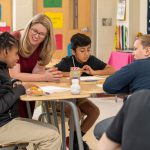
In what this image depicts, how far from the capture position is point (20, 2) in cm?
642

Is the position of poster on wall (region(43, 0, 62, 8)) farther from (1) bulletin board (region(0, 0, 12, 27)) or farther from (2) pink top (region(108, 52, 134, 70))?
(2) pink top (region(108, 52, 134, 70))

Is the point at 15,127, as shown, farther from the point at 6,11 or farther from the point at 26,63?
the point at 6,11

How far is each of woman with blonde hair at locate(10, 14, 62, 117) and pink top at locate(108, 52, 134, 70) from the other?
222 cm

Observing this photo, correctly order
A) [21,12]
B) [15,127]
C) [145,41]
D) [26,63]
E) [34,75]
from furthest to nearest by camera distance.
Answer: [21,12] < [26,63] < [34,75] < [145,41] < [15,127]

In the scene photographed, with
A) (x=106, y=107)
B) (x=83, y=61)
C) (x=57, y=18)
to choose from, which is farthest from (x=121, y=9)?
(x=83, y=61)

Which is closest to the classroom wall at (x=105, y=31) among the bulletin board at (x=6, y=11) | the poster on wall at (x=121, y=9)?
the poster on wall at (x=121, y=9)

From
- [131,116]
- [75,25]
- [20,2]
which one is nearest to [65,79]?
[131,116]

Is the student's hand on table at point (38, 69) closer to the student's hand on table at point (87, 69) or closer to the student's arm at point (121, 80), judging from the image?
the student's hand on table at point (87, 69)

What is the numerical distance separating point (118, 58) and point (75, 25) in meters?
1.76

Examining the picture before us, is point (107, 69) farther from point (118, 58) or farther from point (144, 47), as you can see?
point (118, 58)

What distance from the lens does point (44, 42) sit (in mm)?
3211

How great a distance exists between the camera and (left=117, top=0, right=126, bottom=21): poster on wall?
6422mm

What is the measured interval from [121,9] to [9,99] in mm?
4584

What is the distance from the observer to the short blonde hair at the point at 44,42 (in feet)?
9.99
